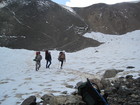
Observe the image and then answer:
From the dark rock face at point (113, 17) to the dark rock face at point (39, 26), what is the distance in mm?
5420

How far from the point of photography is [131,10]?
63125 millimetres

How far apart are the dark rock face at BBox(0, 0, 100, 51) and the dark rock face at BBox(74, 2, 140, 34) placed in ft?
17.8

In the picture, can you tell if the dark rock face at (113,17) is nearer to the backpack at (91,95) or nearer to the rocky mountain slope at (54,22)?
the rocky mountain slope at (54,22)

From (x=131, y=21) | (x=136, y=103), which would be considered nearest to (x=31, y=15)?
(x=131, y=21)

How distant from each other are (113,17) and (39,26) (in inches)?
898

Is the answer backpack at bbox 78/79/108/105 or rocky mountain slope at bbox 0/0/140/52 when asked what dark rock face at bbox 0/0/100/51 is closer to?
rocky mountain slope at bbox 0/0/140/52

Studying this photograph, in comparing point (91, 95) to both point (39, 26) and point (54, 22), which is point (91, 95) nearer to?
point (39, 26)

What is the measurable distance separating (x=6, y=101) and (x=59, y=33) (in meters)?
44.4

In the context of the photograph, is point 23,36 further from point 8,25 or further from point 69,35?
point 69,35

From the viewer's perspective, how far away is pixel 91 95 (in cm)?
558

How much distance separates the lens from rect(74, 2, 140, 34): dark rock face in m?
58.0

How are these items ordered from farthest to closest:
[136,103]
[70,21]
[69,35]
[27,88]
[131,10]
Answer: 1. [131,10]
2. [70,21]
3. [69,35]
4. [27,88]
5. [136,103]

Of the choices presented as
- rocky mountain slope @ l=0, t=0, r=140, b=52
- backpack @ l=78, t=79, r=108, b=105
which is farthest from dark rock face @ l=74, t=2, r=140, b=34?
backpack @ l=78, t=79, r=108, b=105

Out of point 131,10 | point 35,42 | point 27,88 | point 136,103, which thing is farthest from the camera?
point 131,10
